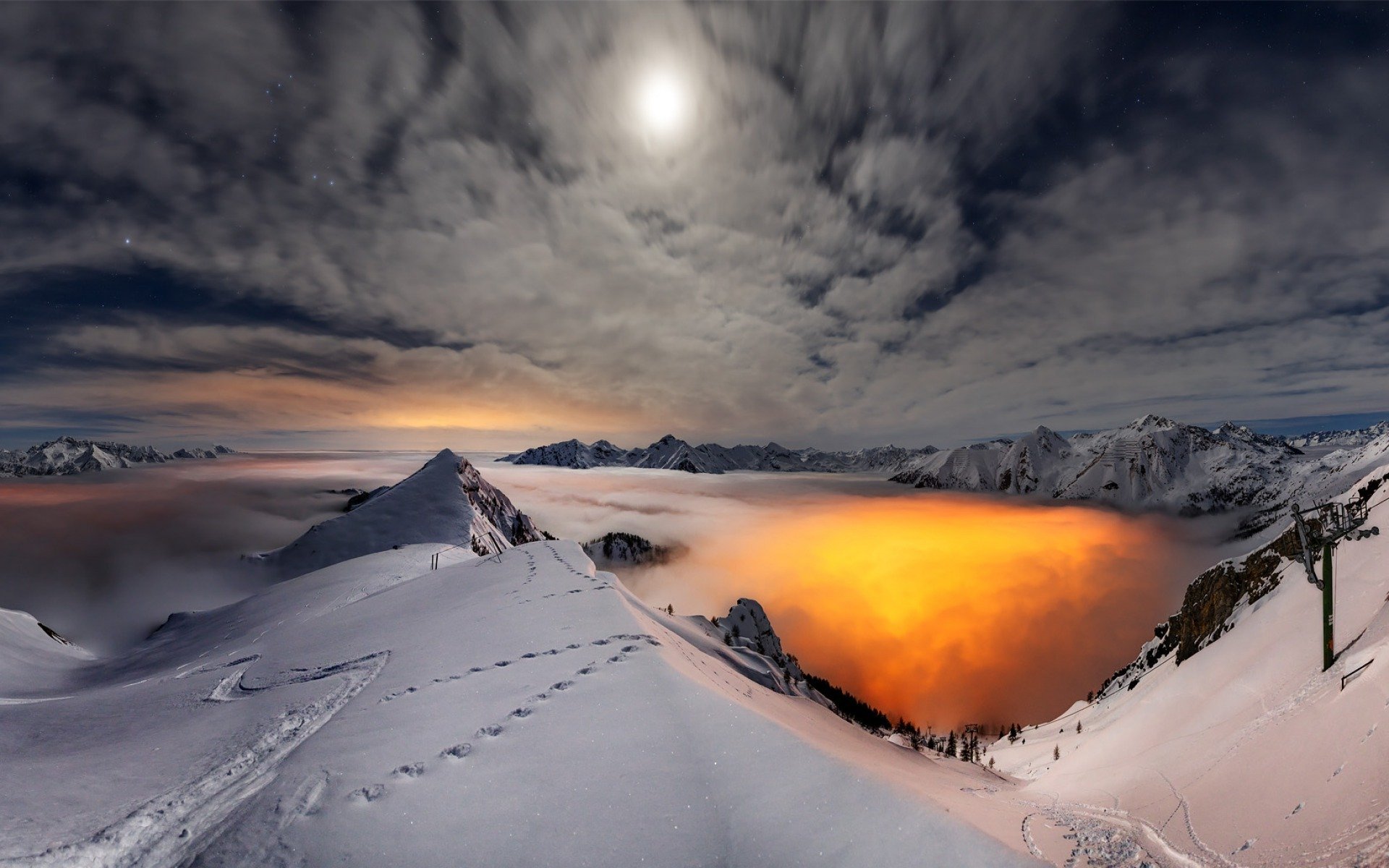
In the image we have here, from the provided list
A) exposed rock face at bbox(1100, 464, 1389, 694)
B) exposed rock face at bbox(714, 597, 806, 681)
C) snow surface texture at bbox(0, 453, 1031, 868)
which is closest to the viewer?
snow surface texture at bbox(0, 453, 1031, 868)

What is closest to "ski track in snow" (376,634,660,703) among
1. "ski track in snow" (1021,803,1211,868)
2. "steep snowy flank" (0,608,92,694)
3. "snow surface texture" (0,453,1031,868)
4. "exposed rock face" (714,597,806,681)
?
"snow surface texture" (0,453,1031,868)

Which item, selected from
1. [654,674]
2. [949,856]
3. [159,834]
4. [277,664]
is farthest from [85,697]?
[949,856]

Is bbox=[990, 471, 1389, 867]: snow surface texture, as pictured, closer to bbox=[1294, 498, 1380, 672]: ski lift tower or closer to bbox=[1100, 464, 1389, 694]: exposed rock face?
bbox=[1294, 498, 1380, 672]: ski lift tower

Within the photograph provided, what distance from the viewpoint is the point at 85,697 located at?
1300 centimetres

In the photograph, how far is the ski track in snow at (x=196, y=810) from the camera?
5516 millimetres

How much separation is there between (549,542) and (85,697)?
14919mm

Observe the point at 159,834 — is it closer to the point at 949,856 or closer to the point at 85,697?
the point at 949,856

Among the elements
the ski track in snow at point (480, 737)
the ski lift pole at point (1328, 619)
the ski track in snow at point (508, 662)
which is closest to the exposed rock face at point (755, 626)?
the ski lift pole at point (1328, 619)

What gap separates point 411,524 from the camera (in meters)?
52.3

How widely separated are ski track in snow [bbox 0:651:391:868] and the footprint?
434 millimetres

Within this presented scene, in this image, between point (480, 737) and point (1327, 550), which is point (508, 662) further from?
point (1327, 550)

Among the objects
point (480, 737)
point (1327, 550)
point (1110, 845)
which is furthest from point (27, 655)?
point (1327, 550)

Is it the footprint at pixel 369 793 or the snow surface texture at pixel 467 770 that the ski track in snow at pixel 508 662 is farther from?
the footprint at pixel 369 793

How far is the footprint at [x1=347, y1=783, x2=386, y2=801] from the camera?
569 cm
